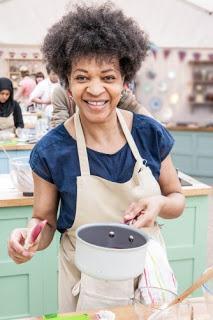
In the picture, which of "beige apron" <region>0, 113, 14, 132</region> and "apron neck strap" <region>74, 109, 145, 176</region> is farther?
"beige apron" <region>0, 113, 14, 132</region>

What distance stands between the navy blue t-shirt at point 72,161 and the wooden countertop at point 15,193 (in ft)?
3.42

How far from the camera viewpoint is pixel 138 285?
4.14 ft

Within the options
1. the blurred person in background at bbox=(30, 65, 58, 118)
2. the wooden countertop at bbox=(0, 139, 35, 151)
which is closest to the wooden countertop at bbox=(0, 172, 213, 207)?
the wooden countertop at bbox=(0, 139, 35, 151)

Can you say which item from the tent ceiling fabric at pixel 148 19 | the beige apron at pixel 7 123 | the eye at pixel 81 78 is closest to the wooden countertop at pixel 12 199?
the eye at pixel 81 78

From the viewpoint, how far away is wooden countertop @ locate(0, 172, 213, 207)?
7.89ft

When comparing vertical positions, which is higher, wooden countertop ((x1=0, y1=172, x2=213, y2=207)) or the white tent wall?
the white tent wall

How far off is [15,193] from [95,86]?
1404 mm

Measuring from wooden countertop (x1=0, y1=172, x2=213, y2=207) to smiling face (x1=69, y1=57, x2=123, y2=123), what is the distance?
121cm

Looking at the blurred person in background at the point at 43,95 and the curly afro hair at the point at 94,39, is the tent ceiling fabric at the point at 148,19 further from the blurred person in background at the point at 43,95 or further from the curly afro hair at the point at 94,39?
the curly afro hair at the point at 94,39

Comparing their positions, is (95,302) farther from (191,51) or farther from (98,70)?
(191,51)

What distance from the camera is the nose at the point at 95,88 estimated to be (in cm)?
125

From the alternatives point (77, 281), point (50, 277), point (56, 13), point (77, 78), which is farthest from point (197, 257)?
point (56, 13)

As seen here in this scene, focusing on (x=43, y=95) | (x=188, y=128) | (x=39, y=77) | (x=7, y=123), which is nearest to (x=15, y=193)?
(x=7, y=123)

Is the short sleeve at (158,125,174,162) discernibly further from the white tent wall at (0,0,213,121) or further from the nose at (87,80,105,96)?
the white tent wall at (0,0,213,121)
